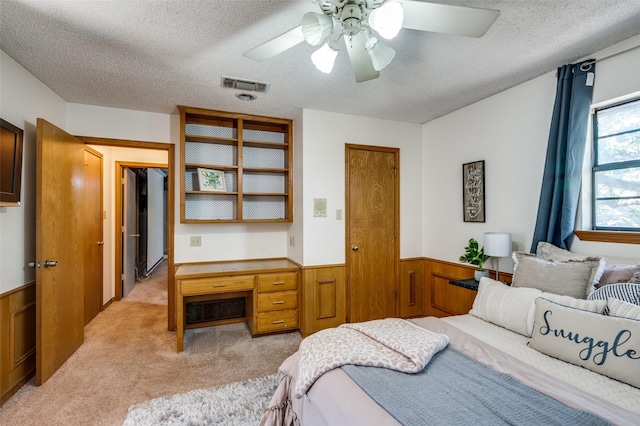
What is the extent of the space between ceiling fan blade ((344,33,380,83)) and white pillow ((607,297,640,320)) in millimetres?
1748

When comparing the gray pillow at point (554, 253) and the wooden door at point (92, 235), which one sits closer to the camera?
the gray pillow at point (554, 253)

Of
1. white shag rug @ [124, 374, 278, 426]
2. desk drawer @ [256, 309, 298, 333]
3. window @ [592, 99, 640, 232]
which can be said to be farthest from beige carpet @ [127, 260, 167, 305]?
window @ [592, 99, 640, 232]

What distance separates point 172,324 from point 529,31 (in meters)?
4.06

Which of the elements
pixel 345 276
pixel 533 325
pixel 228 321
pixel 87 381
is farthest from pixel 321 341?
pixel 228 321

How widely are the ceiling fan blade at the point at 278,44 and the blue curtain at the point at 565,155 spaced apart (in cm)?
202

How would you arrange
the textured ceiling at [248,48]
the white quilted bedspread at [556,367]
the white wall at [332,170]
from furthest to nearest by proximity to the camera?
1. the white wall at [332,170]
2. the textured ceiling at [248,48]
3. the white quilted bedspread at [556,367]

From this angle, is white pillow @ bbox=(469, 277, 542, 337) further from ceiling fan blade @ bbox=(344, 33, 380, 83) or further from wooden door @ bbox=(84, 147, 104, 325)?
wooden door @ bbox=(84, 147, 104, 325)

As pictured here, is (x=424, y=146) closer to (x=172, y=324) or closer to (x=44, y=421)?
(x=172, y=324)

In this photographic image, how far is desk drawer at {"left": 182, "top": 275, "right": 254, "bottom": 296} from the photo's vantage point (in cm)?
290

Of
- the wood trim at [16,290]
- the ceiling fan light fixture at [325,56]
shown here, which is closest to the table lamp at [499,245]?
the ceiling fan light fixture at [325,56]

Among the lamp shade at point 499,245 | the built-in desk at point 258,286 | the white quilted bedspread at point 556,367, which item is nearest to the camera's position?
the white quilted bedspread at point 556,367

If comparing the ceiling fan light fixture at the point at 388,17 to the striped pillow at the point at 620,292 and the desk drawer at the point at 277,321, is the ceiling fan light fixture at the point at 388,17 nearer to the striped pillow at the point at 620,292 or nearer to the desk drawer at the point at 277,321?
the striped pillow at the point at 620,292

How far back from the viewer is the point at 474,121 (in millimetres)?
3137

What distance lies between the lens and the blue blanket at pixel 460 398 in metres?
0.99
